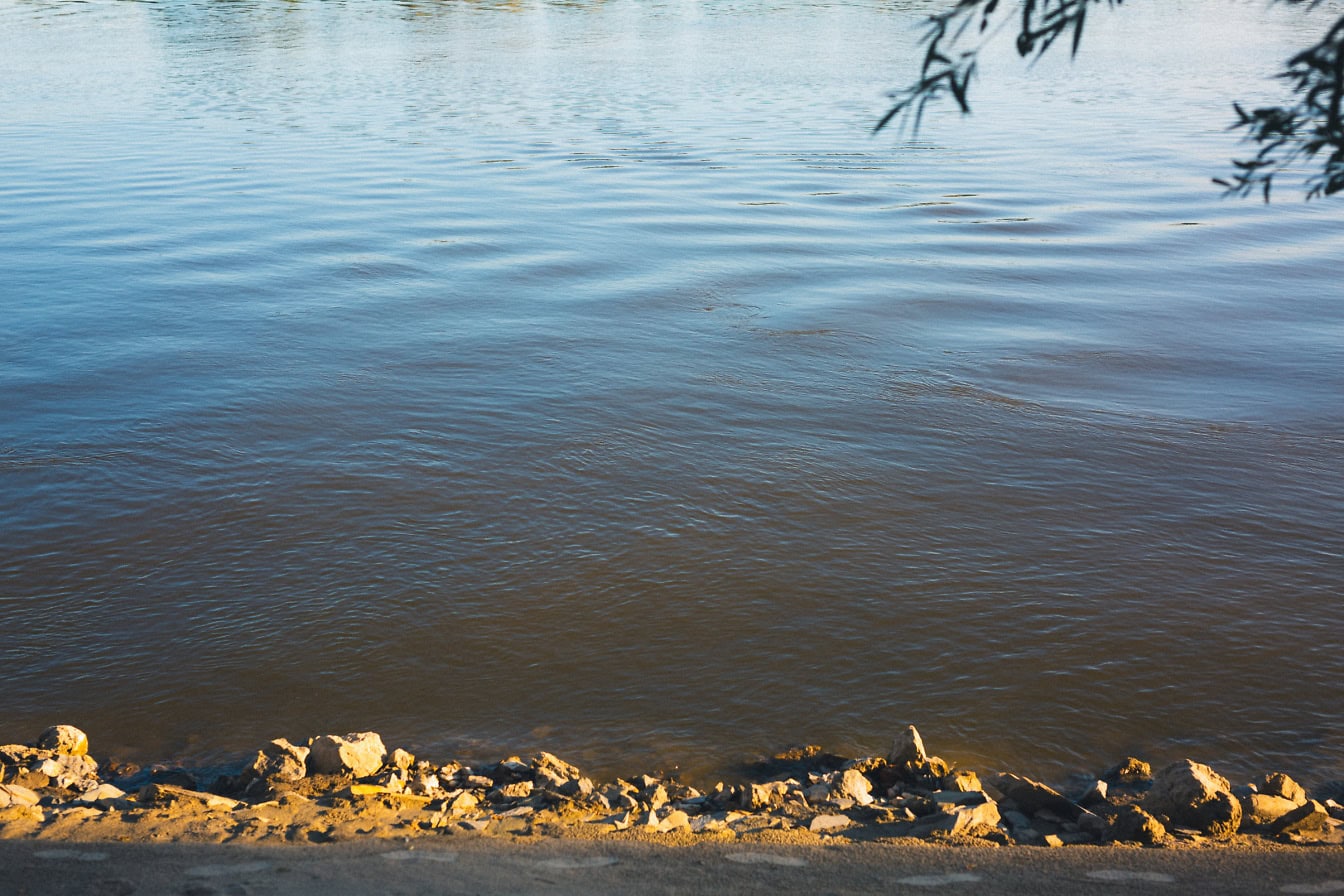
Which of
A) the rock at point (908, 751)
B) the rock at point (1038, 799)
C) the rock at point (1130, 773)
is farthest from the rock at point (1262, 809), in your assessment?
the rock at point (908, 751)

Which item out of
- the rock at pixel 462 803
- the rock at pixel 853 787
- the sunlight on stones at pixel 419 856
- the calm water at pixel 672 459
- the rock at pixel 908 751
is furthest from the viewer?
the calm water at pixel 672 459

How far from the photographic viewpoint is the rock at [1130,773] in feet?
16.8

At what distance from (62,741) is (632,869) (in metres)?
2.60

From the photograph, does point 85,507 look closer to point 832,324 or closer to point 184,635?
point 184,635

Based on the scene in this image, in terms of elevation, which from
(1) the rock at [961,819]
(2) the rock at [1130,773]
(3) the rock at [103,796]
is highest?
(1) the rock at [961,819]

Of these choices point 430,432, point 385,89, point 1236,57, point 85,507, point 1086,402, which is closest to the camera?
point 85,507

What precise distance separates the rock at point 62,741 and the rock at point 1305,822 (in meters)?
4.72

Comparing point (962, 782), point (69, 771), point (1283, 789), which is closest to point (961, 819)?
point (962, 782)

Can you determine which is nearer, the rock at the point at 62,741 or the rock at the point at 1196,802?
the rock at the point at 1196,802

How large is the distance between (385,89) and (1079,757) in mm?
24646

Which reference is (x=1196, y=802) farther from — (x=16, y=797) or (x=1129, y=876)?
(x=16, y=797)

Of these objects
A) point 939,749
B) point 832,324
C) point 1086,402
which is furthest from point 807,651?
point 832,324

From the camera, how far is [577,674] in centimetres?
598

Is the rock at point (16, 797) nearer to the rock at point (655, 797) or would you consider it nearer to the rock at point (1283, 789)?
the rock at point (655, 797)
